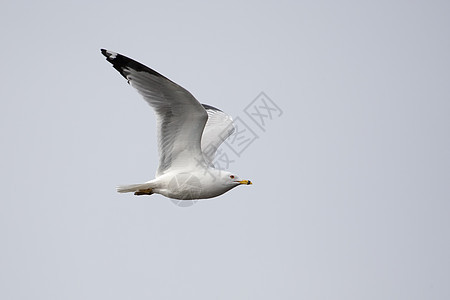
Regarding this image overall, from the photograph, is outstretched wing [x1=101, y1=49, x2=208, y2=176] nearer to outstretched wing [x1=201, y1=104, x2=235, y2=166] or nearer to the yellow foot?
the yellow foot

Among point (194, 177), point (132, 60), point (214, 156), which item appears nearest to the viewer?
point (132, 60)

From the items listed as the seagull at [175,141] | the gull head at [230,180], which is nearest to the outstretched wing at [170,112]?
the seagull at [175,141]

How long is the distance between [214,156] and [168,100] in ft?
6.73

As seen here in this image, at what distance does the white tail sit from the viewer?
32.9 ft

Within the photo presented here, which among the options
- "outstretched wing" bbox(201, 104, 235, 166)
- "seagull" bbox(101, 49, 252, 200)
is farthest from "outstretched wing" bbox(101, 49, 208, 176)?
"outstretched wing" bbox(201, 104, 235, 166)

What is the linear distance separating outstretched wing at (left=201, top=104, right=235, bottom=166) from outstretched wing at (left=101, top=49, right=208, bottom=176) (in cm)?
71

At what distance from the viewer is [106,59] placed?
947cm

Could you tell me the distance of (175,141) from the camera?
396 inches

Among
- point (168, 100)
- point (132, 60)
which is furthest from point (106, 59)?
point (168, 100)

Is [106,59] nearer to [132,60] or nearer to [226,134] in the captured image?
[132,60]

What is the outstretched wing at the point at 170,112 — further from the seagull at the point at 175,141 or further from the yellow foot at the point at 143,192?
the yellow foot at the point at 143,192

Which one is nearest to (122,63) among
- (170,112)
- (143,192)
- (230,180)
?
(170,112)

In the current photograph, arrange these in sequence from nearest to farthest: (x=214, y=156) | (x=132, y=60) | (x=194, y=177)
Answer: (x=132, y=60)
(x=194, y=177)
(x=214, y=156)

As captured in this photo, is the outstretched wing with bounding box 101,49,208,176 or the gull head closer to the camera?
the outstretched wing with bounding box 101,49,208,176
